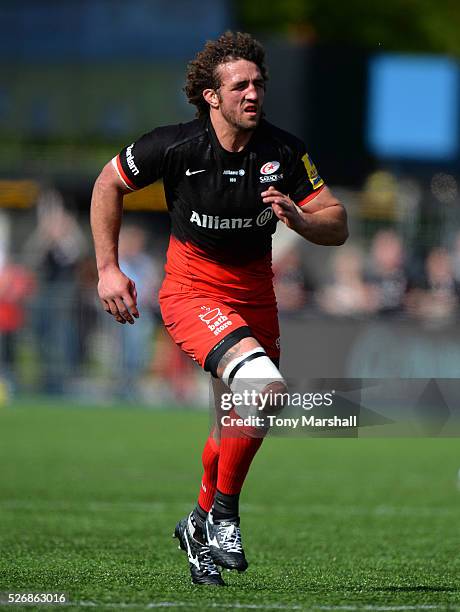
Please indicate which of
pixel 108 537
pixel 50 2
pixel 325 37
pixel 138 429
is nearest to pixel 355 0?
pixel 325 37

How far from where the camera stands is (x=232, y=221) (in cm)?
678

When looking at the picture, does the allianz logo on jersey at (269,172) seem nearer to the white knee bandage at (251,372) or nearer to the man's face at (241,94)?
the man's face at (241,94)

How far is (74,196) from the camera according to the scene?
34031mm

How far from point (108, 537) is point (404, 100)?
23657 millimetres

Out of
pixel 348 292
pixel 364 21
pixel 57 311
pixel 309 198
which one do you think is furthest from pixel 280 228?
pixel 364 21

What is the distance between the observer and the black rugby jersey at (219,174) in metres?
6.72

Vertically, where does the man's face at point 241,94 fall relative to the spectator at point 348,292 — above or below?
above

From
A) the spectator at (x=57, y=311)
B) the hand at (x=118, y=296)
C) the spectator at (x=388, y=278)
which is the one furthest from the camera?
the spectator at (x=57, y=311)

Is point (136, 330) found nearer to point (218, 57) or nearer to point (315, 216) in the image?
point (218, 57)

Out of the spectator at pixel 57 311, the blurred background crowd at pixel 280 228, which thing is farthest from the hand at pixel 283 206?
the spectator at pixel 57 311

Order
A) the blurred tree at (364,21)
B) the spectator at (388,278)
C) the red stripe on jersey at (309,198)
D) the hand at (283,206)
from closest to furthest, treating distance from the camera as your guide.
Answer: the hand at (283,206) → the red stripe on jersey at (309,198) → the spectator at (388,278) → the blurred tree at (364,21)

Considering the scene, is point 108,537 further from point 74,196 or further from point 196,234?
point 74,196

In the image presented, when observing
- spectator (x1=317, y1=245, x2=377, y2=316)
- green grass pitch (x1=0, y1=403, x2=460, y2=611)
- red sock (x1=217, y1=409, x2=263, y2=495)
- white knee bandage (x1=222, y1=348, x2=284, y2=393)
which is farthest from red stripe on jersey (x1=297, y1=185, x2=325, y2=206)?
spectator (x1=317, y1=245, x2=377, y2=316)

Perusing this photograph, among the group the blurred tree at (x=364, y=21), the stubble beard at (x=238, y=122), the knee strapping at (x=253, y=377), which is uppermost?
the blurred tree at (x=364, y=21)
